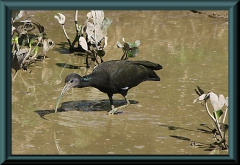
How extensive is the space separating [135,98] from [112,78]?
35.8 inches

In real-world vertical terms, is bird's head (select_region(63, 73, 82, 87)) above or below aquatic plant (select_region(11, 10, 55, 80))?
below

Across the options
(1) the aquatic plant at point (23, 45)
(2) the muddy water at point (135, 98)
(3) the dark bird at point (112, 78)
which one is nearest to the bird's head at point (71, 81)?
(3) the dark bird at point (112, 78)

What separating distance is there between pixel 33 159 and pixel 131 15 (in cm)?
831

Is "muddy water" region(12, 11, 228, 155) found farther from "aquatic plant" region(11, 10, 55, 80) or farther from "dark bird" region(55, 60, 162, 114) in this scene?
"dark bird" region(55, 60, 162, 114)

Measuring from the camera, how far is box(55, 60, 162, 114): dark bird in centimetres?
942

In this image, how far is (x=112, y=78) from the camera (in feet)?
31.1

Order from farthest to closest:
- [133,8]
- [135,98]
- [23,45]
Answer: [23,45]
[135,98]
[133,8]

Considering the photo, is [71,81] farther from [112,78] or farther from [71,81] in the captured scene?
[112,78]

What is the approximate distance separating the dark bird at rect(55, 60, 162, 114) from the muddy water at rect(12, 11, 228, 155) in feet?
1.20

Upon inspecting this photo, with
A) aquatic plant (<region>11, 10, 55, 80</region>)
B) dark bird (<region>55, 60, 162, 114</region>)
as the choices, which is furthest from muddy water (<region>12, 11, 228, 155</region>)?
dark bird (<region>55, 60, 162, 114</region>)

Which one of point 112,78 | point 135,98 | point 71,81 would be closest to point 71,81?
point 71,81

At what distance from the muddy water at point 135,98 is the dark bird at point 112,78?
0.36m

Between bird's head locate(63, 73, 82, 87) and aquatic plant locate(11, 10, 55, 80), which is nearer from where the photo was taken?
bird's head locate(63, 73, 82, 87)

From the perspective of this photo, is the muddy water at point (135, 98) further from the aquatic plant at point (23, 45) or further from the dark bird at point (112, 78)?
the dark bird at point (112, 78)
